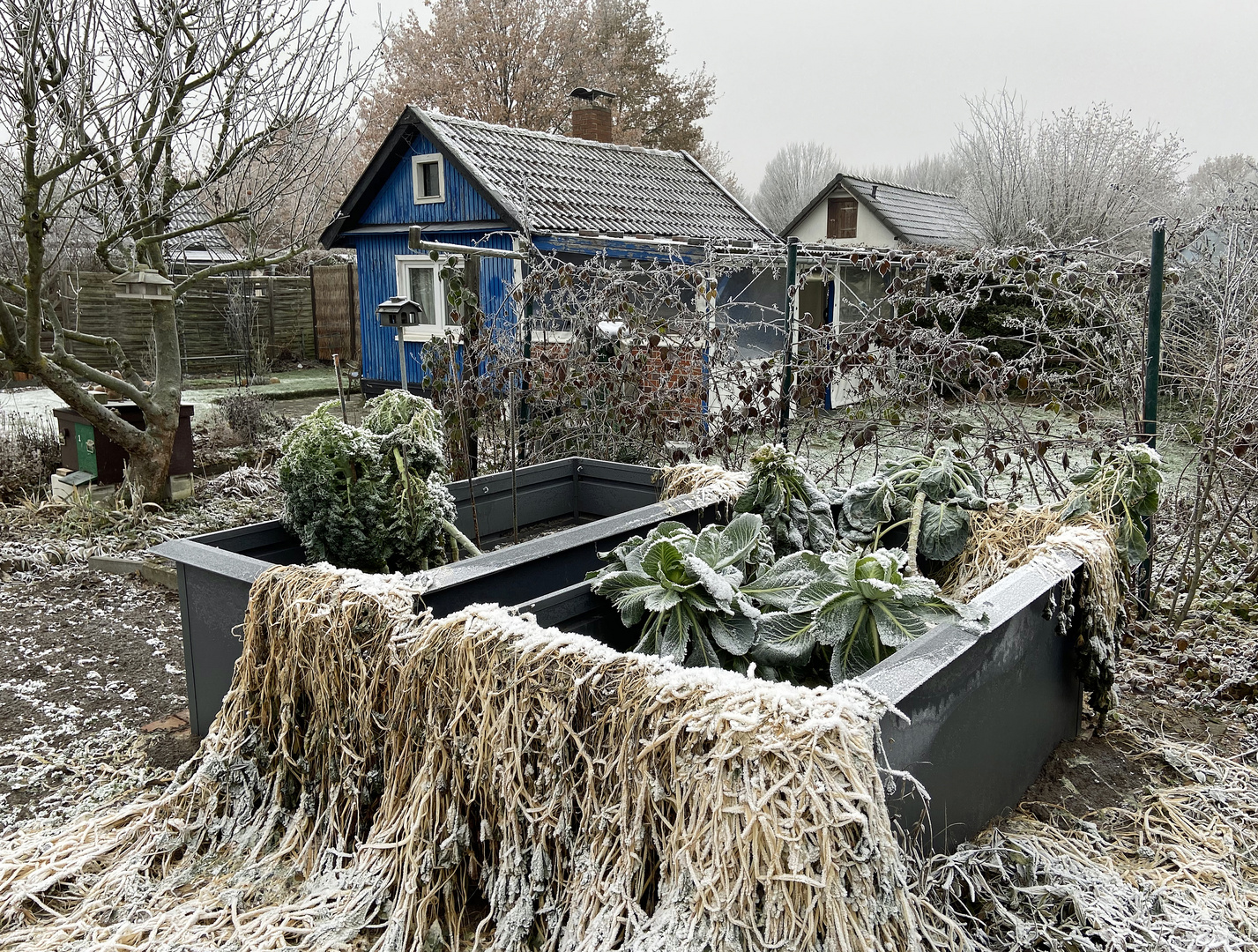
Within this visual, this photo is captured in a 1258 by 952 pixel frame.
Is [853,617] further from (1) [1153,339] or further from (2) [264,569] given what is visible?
(1) [1153,339]

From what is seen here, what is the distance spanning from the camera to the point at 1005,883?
205 cm

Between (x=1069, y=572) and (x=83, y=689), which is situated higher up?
(x=1069, y=572)

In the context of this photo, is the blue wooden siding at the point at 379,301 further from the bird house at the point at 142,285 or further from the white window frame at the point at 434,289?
the bird house at the point at 142,285

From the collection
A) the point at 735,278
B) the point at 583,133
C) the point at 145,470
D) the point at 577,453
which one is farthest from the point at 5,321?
the point at 583,133

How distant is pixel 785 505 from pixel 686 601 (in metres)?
0.89

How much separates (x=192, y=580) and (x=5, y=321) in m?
3.73

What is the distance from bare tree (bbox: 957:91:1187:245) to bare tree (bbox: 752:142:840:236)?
81.1 feet

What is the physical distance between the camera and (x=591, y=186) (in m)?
11.0

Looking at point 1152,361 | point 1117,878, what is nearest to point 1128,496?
point 1152,361

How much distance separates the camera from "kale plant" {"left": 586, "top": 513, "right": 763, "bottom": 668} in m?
2.23

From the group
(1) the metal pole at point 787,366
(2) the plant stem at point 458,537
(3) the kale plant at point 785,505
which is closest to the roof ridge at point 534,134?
(1) the metal pole at point 787,366

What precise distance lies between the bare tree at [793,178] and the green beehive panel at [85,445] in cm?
3479

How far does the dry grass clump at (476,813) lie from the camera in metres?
1.52

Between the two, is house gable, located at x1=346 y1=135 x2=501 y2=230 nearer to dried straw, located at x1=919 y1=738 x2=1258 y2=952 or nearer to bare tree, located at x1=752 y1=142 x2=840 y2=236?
dried straw, located at x1=919 y1=738 x2=1258 y2=952
